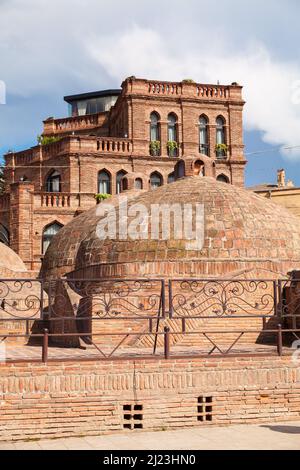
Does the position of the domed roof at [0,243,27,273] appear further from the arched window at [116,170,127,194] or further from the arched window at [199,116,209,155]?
the arched window at [199,116,209,155]

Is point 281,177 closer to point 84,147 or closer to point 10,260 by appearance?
point 84,147

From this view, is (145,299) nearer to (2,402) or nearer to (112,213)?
(112,213)

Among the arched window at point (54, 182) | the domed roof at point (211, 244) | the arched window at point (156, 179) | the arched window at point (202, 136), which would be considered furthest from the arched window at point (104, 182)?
the domed roof at point (211, 244)

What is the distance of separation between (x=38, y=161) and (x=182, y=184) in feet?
75.8

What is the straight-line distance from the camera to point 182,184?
19.8 meters

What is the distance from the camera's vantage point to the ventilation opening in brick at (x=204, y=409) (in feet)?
32.2

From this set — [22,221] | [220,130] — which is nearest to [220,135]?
[220,130]

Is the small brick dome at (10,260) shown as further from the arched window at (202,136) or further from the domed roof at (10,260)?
the arched window at (202,136)

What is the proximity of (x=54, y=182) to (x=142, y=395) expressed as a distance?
31.8m

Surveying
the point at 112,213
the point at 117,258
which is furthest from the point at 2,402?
the point at 112,213

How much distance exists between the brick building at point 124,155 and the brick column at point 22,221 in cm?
5

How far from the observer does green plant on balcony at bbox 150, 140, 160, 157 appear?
4088cm

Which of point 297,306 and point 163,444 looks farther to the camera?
point 297,306

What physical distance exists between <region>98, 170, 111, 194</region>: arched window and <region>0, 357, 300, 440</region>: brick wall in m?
29.6
